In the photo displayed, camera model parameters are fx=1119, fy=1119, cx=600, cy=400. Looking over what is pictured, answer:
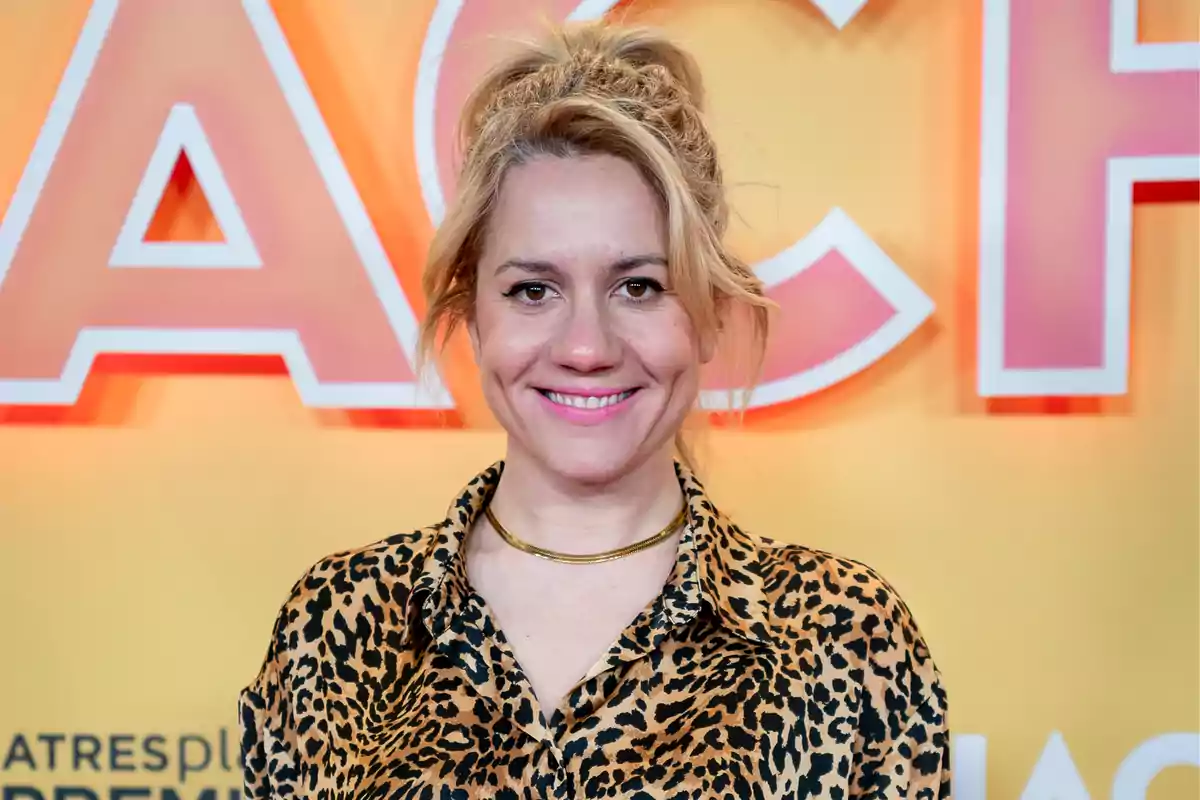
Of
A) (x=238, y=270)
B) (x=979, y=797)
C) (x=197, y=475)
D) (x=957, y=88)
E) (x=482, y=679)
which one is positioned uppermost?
(x=957, y=88)

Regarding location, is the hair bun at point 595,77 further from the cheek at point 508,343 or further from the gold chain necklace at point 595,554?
the gold chain necklace at point 595,554

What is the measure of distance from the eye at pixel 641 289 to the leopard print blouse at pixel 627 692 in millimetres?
244

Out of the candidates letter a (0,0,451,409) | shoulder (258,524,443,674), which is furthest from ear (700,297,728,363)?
letter a (0,0,451,409)

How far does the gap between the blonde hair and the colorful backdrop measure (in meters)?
0.51

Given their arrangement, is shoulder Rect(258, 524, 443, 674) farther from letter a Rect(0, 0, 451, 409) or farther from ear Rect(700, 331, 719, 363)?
letter a Rect(0, 0, 451, 409)

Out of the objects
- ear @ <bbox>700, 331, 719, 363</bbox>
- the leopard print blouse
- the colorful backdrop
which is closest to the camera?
the leopard print blouse

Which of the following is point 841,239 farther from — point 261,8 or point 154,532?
point 154,532

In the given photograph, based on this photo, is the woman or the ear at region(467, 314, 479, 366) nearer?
the woman

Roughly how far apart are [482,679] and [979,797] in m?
1.06

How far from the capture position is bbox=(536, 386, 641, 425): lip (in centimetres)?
121

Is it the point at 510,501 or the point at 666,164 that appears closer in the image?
the point at 666,164

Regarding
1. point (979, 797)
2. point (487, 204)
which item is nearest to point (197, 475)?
point (487, 204)

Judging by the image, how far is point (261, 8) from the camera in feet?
6.02

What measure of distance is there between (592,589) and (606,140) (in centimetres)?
50
